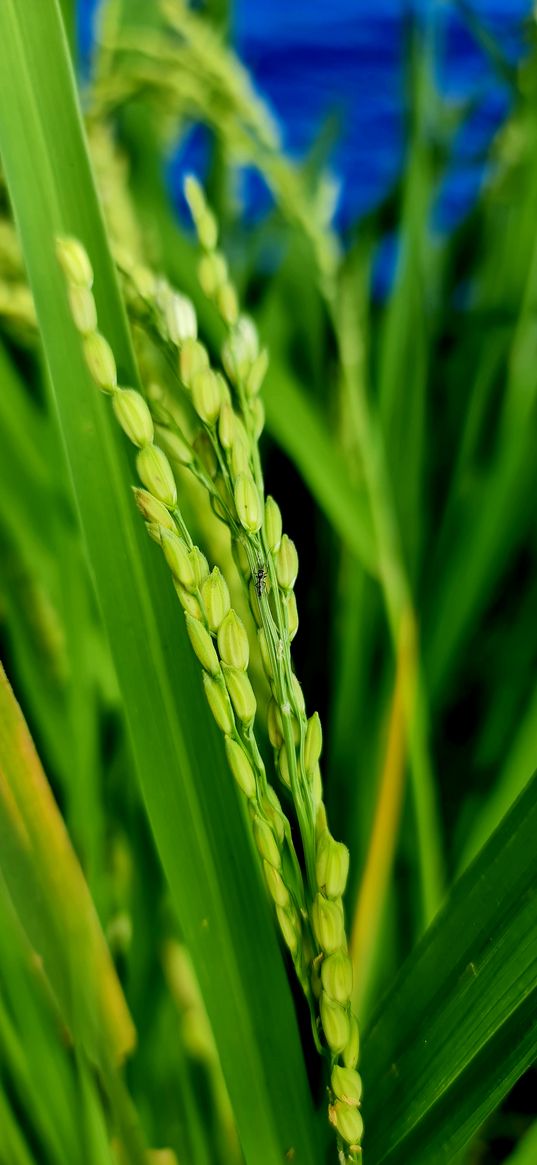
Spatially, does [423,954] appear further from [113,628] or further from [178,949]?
[178,949]

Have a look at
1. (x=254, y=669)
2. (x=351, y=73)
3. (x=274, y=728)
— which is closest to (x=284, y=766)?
(x=274, y=728)

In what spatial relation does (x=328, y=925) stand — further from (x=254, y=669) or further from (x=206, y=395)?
(x=254, y=669)

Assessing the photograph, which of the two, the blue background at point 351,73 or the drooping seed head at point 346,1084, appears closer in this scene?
the drooping seed head at point 346,1084

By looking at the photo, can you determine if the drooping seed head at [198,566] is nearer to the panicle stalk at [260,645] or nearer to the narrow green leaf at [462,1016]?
the panicle stalk at [260,645]

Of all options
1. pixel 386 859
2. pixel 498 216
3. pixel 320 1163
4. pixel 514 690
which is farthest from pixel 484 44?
pixel 320 1163

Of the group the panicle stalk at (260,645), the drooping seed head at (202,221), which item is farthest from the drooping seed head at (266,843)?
the drooping seed head at (202,221)
